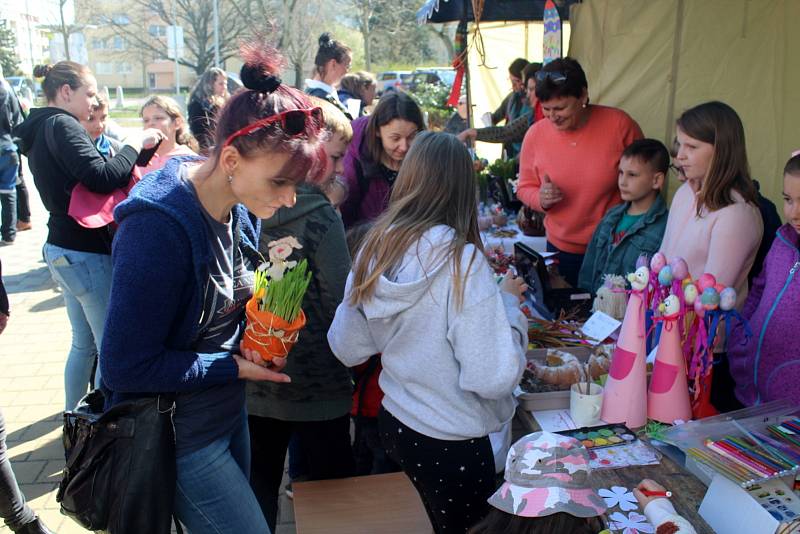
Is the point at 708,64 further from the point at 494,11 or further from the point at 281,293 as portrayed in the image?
the point at 494,11

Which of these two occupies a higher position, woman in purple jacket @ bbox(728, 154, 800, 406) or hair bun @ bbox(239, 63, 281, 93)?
hair bun @ bbox(239, 63, 281, 93)

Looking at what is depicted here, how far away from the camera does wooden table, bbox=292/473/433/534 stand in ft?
7.13

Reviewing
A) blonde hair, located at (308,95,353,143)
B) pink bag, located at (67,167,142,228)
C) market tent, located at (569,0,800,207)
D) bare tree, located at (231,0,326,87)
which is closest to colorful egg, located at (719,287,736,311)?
blonde hair, located at (308,95,353,143)

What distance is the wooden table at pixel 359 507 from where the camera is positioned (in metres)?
2.17

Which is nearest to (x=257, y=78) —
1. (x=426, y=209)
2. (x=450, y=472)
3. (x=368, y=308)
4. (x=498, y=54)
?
(x=426, y=209)

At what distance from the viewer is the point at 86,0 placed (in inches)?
1198

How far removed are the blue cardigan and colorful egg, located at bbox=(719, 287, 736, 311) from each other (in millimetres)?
1387

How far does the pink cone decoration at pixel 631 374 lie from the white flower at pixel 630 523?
42 cm

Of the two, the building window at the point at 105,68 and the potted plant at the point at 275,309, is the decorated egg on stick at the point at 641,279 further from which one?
the building window at the point at 105,68

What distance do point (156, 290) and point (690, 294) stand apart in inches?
56.3

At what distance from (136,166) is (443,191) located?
2132 millimetres

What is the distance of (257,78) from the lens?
154 centimetres

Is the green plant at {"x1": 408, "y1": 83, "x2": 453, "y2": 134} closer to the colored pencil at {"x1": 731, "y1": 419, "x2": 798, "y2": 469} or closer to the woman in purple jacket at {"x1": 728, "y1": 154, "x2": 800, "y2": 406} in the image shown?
the woman in purple jacket at {"x1": 728, "y1": 154, "x2": 800, "y2": 406}

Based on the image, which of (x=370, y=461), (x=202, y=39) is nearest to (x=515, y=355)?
(x=370, y=461)
